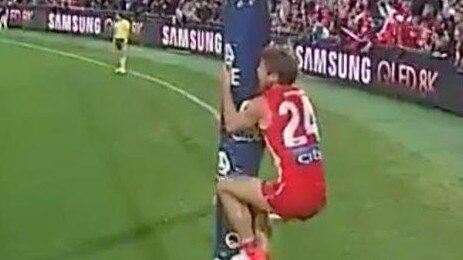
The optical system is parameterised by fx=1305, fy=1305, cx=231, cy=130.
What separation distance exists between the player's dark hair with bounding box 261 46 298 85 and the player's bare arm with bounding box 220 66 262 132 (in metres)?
0.23

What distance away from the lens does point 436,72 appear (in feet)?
88.4

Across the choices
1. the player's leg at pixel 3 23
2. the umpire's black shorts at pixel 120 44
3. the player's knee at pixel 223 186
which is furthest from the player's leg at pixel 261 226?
the player's leg at pixel 3 23

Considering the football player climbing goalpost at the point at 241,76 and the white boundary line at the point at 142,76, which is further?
the white boundary line at the point at 142,76

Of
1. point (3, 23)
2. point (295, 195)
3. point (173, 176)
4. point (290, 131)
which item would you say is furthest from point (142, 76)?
point (290, 131)

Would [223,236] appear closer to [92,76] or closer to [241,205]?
[241,205]

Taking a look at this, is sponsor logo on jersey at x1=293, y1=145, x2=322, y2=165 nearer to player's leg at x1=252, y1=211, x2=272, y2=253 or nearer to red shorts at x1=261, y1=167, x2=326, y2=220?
red shorts at x1=261, y1=167, x2=326, y2=220

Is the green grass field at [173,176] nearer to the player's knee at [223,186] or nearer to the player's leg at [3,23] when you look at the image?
the player's knee at [223,186]

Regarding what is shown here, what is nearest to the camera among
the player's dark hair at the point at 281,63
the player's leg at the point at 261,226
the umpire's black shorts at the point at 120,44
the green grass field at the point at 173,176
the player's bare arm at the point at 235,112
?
the player's dark hair at the point at 281,63

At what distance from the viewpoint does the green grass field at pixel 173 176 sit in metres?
14.6

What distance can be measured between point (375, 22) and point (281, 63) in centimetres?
2388

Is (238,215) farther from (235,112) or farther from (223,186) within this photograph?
(235,112)

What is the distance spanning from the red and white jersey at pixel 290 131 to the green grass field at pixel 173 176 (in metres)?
4.56

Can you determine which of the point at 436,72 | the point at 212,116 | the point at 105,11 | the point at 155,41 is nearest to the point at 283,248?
the point at 212,116

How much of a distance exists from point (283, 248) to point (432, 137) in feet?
31.6
